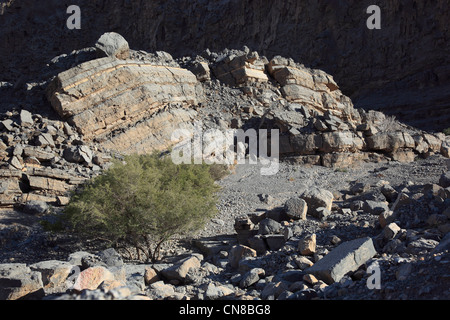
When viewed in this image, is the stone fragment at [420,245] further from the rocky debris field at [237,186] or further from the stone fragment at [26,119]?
the stone fragment at [26,119]

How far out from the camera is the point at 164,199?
8375mm

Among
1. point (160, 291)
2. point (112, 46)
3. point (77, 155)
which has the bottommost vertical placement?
point (160, 291)

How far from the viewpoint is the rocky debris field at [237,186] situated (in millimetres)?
5422

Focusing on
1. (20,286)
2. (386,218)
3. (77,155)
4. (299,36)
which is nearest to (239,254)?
(386,218)

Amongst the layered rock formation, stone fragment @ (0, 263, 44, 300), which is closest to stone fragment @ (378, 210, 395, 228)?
stone fragment @ (0, 263, 44, 300)

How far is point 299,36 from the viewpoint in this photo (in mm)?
37500

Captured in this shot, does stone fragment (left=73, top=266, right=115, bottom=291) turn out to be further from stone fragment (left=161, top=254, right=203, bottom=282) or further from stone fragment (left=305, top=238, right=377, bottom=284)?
stone fragment (left=305, top=238, right=377, bottom=284)

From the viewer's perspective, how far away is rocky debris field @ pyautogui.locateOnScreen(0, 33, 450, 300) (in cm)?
542

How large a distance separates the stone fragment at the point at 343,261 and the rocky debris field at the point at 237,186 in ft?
0.07

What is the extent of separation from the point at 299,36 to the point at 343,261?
34.9 m

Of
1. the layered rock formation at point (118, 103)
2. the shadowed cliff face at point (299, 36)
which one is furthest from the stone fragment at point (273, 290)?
the shadowed cliff face at point (299, 36)

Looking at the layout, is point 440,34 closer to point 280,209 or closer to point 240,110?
point 240,110

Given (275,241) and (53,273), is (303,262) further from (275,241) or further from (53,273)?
(53,273)

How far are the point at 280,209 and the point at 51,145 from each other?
814cm
